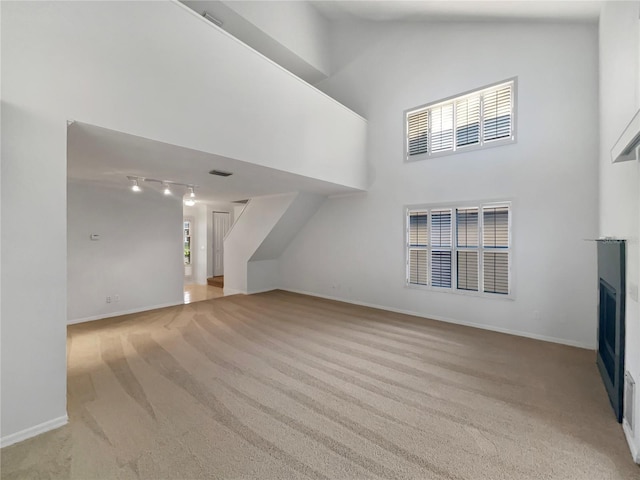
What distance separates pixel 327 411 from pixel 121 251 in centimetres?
498

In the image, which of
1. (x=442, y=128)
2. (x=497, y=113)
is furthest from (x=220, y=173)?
(x=497, y=113)

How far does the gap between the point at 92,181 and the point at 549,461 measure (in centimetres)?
656

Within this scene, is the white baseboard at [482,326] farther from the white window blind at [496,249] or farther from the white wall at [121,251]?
the white wall at [121,251]

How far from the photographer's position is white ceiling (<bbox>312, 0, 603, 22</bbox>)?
3451 mm

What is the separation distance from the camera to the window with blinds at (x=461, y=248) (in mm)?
4368

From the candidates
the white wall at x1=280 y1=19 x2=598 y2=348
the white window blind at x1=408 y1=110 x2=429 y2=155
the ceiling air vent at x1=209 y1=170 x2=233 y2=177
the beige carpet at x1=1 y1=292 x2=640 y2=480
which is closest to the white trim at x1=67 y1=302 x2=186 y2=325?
the beige carpet at x1=1 y1=292 x2=640 y2=480

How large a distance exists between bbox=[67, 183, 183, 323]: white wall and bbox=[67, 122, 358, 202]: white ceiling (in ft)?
1.21

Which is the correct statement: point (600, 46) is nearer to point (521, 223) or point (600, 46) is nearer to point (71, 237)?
point (521, 223)

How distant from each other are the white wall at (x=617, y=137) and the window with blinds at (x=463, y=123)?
1.08m

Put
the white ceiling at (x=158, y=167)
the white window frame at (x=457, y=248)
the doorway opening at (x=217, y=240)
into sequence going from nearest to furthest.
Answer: the white ceiling at (x=158, y=167), the white window frame at (x=457, y=248), the doorway opening at (x=217, y=240)

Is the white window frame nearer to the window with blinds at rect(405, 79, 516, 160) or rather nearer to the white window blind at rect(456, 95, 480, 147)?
the window with blinds at rect(405, 79, 516, 160)

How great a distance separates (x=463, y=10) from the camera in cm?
424

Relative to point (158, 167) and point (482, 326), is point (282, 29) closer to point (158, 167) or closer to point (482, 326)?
point (158, 167)

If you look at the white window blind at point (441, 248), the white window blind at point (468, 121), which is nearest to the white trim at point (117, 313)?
the white window blind at point (441, 248)
